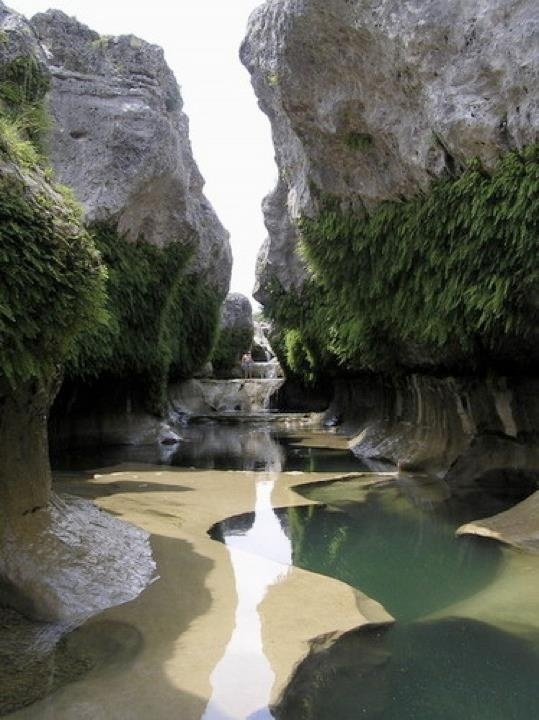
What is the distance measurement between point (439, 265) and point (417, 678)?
24.3 ft

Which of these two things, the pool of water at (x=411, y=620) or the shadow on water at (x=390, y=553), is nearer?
the pool of water at (x=411, y=620)

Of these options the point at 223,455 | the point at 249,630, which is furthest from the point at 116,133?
the point at 249,630

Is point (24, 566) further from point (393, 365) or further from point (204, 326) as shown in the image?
point (204, 326)

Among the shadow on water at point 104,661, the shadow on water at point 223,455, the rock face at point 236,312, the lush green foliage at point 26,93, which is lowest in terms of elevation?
the shadow on water at point 223,455

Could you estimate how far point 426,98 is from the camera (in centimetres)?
1059

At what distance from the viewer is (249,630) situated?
5.39m

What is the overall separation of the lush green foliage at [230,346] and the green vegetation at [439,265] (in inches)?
1057

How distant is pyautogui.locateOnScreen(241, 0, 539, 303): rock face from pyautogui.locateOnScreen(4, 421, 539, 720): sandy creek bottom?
571 centimetres

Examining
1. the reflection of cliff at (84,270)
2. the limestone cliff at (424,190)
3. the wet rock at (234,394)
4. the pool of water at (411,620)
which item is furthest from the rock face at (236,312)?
the pool of water at (411,620)

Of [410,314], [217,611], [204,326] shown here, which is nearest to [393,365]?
[410,314]

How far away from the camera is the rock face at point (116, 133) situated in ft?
55.5

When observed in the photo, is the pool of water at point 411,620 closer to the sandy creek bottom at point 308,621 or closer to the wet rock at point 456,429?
the sandy creek bottom at point 308,621

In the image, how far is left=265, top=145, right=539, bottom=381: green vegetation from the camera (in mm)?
Result: 9211

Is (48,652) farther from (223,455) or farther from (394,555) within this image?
(223,455)
